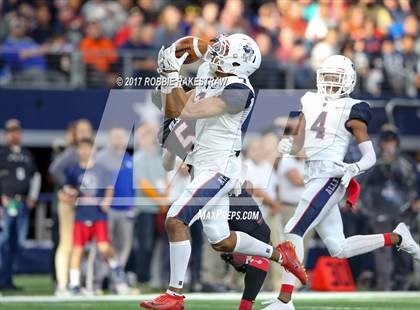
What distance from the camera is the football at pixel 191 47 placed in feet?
26.5

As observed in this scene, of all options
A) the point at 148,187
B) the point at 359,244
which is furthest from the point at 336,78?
the point at 148,187

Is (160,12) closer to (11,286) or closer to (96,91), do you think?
(96,91)

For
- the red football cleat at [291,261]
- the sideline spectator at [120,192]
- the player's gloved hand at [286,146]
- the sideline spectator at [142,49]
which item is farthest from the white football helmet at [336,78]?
the sideline spectator at [142,49]

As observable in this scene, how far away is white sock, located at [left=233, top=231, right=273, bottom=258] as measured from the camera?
26.2ft

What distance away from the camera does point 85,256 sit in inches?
473

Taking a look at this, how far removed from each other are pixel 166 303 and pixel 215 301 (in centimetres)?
273

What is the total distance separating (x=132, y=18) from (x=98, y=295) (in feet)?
16.6

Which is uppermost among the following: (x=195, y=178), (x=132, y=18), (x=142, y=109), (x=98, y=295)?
(x=132, y=18)

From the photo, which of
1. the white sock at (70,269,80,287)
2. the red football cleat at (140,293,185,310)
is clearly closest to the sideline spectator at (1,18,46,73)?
the white sock at (70,269,80,287)

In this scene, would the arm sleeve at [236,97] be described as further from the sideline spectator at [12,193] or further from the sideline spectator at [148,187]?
the sideline spectator at [12,193]

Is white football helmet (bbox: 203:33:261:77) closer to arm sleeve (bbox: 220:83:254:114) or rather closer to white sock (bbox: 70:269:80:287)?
arm sleeve (bbox: 220:83:254:114)

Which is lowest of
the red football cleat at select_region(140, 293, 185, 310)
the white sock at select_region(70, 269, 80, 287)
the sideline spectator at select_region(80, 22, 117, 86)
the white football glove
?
the red football cleat at select_region(140, 293, 185, 310)

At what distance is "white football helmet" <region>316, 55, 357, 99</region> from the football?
1110 millimetres

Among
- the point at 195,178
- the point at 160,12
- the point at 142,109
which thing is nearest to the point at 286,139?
the point at 195,178
